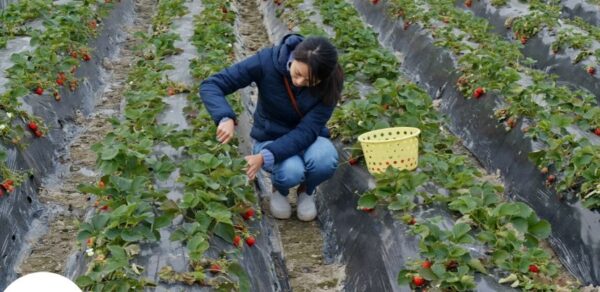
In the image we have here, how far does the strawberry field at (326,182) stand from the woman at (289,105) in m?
0.23

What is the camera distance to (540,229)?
3.66 meters

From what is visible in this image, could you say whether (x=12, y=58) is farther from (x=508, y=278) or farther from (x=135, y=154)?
(x=508, y=278)

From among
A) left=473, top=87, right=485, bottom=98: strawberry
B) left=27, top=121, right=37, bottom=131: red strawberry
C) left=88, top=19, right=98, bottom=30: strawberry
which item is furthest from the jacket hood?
left=88, top=19, right=98, bottom=30: strawberry

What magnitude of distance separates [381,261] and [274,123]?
114 cm

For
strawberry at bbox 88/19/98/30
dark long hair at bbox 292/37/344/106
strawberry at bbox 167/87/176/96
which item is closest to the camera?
dark long hair at bbox 292/37/344/106

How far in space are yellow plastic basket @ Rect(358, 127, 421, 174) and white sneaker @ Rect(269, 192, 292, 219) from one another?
2.17ft

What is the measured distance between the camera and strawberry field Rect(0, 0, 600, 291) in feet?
11.5

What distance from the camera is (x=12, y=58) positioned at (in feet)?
20.3

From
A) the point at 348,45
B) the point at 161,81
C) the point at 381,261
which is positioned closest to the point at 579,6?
the point at 348,45

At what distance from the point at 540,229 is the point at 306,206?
1.72 m

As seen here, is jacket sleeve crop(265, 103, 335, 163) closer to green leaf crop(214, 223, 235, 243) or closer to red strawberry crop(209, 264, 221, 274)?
green leaf crop(214, 223, 235, 243)

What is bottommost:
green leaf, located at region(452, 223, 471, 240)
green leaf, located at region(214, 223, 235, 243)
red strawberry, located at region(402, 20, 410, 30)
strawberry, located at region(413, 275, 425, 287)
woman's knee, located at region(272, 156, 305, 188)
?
red strawberry, located at region(402, 20, 410, 30)

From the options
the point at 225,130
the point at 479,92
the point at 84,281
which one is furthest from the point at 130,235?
the point at 479,92

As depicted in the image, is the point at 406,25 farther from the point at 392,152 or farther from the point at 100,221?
the point at 100,221
